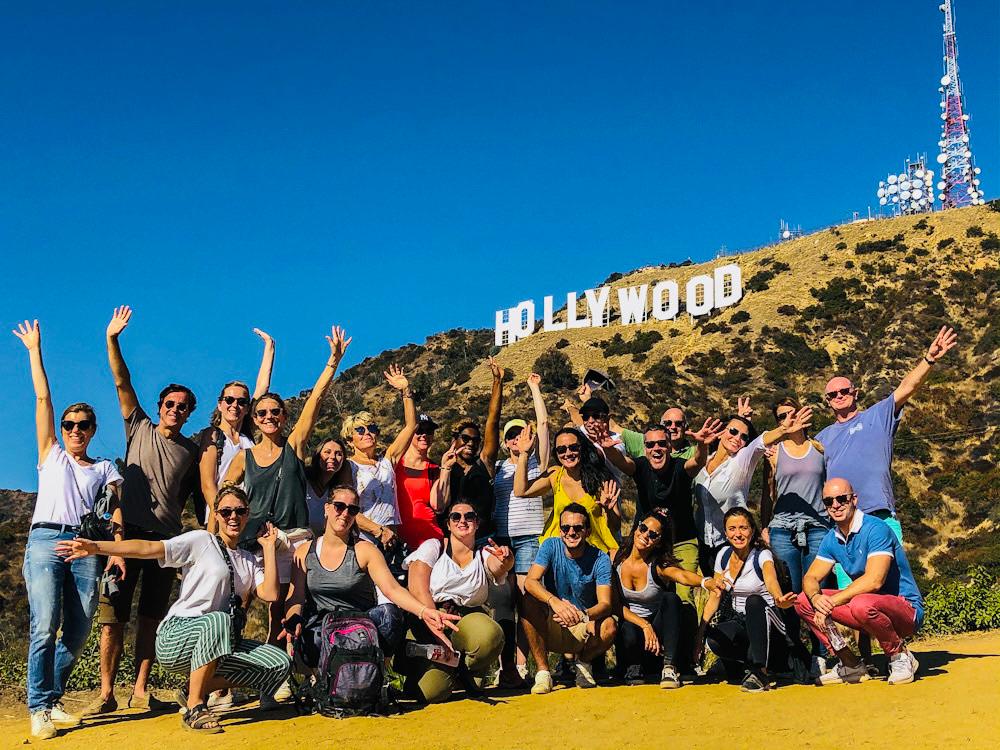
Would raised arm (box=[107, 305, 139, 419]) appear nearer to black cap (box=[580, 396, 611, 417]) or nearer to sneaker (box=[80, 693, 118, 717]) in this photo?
sneaker (box=[80, 693, 118, 717])

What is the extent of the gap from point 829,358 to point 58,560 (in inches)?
1885

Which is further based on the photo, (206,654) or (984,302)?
(984,302)

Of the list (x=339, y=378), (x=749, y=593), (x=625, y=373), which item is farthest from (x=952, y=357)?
(x=749, y=593)

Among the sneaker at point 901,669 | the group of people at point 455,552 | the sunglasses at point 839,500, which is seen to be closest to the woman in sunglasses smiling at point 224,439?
the group of people at point 455,552

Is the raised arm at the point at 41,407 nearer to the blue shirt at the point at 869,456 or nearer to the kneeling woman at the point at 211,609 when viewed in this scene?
the kneeling woman at the point at 211,609

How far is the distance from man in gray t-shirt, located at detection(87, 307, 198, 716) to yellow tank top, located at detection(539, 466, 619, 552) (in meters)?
2.68

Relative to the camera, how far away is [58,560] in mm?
6105

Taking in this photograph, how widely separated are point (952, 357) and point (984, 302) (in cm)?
829

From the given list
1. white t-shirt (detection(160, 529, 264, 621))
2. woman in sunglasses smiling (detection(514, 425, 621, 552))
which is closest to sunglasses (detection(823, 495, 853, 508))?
woman in sunglasses smiling (detection(514, 425, 621, 552))

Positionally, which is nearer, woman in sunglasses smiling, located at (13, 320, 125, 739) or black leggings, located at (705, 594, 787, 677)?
woman in sunglasses smiling, located at (13, 320, 125, 739)

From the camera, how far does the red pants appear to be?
620 centimetres

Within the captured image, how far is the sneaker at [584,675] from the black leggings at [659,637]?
26cm

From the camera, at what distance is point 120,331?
6941 millimetres

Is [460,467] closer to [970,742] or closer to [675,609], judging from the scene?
[675,609]
